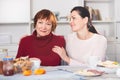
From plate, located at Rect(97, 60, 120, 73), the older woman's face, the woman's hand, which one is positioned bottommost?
plate, located at Rect(97, 60, 120, 73)

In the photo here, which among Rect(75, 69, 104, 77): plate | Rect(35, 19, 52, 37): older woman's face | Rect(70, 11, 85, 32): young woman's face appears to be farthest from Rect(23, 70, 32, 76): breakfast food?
Rect(70, 11, 85, 32): young woman's face

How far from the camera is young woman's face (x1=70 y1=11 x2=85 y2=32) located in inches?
97.4

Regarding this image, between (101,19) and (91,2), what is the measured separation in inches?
13.3

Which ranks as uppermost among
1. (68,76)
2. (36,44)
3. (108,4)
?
(108,4)

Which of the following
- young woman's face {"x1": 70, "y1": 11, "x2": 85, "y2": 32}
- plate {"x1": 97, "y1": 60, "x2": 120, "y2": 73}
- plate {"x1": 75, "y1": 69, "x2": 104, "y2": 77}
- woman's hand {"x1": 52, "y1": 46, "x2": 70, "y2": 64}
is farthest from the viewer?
young woman's face {"x1": 70, "y1": 11, "x2": 85, "y2": 32}

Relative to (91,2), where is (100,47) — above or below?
below

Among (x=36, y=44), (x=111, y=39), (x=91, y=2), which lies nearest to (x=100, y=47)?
(x=36, y=44)

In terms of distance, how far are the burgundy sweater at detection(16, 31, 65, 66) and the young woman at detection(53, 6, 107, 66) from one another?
86 millimetres

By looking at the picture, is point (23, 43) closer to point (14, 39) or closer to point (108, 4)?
point (14, 39)

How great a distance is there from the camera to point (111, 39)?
400cm

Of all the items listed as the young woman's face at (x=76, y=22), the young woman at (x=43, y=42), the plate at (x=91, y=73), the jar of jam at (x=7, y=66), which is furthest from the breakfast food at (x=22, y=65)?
the young woman's face at (x=76, y=22)

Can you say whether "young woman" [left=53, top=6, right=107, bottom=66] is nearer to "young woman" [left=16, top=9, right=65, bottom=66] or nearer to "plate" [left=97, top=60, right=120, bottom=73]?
"young woman" [left=16, top=9, right=65, bottom=66]

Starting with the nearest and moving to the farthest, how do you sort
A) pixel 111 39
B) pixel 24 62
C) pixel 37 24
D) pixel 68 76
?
1. pixel 68 76
2. pixel 24 62
3. pixel 37 24
4. pixel 111 39

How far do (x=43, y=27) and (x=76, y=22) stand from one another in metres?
0.35
